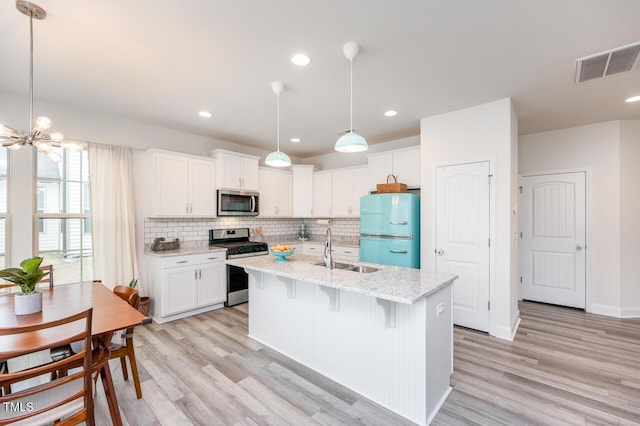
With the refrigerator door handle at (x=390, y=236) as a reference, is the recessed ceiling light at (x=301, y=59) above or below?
above

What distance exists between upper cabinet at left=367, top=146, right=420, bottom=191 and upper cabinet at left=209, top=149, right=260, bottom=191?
6.65ft

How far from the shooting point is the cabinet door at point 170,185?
3.99 meters

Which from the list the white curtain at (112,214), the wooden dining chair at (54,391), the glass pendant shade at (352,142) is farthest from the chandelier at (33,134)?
the glass pendant shade at (352,142)

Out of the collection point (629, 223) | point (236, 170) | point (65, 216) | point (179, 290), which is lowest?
point (179, 290)

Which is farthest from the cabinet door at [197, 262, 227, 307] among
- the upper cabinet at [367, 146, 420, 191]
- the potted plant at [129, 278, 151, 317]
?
the upper cabinet at [367, 146, 420, 191]

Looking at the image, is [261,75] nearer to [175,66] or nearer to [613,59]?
[175,66]

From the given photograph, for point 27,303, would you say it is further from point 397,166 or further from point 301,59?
point 397,166

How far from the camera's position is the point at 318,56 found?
2406 millimetres

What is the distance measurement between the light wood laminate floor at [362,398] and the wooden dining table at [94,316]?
41cm

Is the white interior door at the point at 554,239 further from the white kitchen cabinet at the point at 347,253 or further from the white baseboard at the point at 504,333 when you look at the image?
the white kitchen cabinet at the point at 347,253

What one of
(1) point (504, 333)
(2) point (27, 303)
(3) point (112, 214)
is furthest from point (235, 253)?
(1) point (504, 333)

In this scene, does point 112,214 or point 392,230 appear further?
point 392,230

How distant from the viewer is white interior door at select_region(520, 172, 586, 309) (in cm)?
431

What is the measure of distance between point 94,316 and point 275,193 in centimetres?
389
